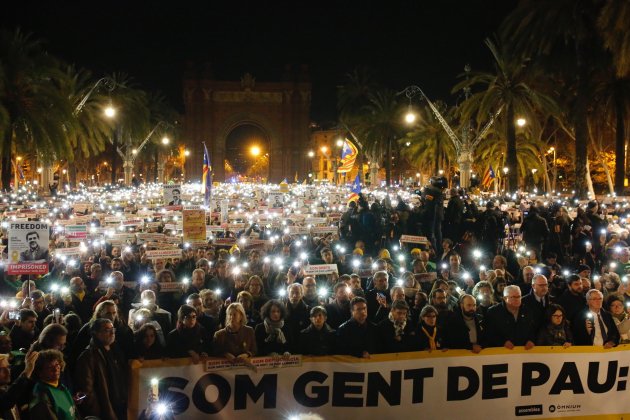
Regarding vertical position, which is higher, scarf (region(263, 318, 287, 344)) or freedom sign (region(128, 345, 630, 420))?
scarf (region(263, 318, 287, 344))

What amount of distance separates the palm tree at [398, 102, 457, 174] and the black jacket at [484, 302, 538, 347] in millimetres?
40270

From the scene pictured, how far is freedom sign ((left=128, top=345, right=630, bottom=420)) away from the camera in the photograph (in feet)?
20.6

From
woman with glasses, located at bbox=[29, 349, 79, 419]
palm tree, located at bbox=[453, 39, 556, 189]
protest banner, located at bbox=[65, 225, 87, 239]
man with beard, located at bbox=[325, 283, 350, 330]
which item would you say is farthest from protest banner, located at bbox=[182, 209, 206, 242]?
palm tree, located at bbox=[453, 39, 556, 189]

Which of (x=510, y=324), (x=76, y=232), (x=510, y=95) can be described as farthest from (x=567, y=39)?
(x=510, y=324)

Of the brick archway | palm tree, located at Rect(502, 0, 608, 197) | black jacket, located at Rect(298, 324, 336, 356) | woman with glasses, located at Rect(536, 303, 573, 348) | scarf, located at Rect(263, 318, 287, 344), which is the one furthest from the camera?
the brick archway

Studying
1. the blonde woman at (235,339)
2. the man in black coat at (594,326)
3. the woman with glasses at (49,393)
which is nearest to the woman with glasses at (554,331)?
the man in black coat at (594,326)

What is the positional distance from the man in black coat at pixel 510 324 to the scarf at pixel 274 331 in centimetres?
215

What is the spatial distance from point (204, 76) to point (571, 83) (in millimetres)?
60526

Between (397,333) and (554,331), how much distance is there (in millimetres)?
1683

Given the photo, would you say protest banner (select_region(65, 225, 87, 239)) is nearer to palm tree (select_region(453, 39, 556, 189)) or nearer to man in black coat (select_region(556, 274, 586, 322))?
man in black coat (select_region(556, 274, 586, 322))

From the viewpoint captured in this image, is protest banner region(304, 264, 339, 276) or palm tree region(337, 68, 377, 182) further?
palm tree region(337, 68, 377, 182)

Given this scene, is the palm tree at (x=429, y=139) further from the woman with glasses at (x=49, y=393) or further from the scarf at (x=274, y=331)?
the woman with glasses at (x=49, y=393)

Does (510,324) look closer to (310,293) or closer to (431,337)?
(431,337)

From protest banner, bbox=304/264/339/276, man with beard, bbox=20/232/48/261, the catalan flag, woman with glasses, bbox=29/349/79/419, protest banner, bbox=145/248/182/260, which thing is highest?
the catalan flag
